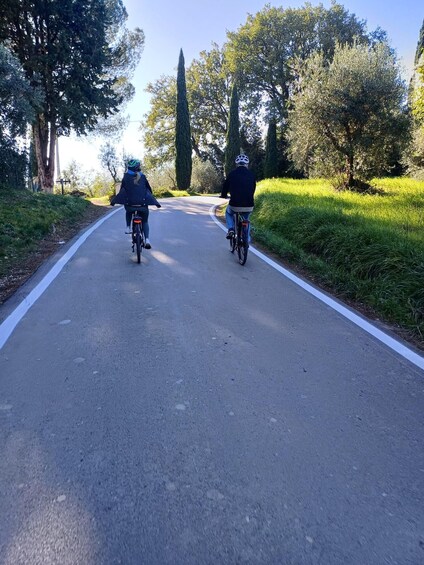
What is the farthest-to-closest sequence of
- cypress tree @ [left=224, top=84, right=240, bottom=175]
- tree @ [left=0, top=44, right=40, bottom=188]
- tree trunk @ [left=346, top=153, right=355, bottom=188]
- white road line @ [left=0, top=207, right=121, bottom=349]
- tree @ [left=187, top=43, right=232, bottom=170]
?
tree @ [left=187, top=43, right=232, bottom=170]
cypress tree @ [left=224, top=84, right=240, bottom=175]
tree trunk @ [left=346, top=153, right=355, bottom=188]
tree @ [left=0, top=44, right=40, bottom=188]
white road line @ [left=0, top=207, right=121, bottom=349]

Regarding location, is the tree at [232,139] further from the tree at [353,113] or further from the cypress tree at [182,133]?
the tree at [353,113]

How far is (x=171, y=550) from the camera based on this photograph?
1.96 m

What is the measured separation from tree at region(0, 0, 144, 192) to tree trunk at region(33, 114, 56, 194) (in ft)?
0.18

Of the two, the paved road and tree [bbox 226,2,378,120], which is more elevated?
tree [bbox 226,2,378,120]

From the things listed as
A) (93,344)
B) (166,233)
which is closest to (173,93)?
(166,233)

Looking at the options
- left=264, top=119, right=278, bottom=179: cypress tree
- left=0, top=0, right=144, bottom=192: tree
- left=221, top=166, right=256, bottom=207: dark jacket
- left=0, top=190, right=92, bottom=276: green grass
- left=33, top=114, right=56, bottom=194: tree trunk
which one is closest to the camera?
left=221, top=166, right=256, bottom=207: dark jacket

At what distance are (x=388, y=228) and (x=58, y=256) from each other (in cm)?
686

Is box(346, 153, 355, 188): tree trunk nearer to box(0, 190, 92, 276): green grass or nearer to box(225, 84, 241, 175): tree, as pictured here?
box(0, 190, 92, 276): green grass

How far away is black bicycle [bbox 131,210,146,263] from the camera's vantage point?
782cm

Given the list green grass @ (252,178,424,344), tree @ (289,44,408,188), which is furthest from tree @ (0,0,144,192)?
Answer: green grass @ (252,178,424,344)

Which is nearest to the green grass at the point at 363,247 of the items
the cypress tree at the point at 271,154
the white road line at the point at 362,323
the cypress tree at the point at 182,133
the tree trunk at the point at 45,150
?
the white road line at the point at 362,323

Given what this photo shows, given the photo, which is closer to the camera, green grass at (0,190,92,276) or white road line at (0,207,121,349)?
white road line at (0,207,121,349)

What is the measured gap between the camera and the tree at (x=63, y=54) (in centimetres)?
1812

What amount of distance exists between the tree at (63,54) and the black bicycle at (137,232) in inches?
472
